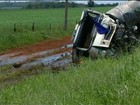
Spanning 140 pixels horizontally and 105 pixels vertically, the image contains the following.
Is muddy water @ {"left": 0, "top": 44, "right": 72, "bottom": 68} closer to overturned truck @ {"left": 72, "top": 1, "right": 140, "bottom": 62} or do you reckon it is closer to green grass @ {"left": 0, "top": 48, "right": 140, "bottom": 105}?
overturned truck @ {"left": 72, "top": 1, "right": 140, "bottom": 62}

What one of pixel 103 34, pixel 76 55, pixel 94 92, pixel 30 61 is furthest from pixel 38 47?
pixel 94 92

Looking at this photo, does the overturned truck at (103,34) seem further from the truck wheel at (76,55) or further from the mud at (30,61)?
the mud at (30,61)

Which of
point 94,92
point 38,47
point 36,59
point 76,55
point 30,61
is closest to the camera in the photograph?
point 94,92

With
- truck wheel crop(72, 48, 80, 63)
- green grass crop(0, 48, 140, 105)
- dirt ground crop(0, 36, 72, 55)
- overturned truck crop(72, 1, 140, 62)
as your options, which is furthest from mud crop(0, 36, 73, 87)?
green grass crop(0, 48, 140, 105)

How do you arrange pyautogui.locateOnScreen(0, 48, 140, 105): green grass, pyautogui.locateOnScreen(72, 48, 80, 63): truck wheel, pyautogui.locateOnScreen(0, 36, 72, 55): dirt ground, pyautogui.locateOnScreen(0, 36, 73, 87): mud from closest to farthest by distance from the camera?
1. pyautogui.locateOnScreen(0, 48, 140, 105): green grass
2. pyautogui.locateOnScreen(0, 36, 73, 87): mud
3. pyautogui.locateOnScreen(72, 48, 80, 63): truck wheel
4. pyautogui.locateOnScreen(0, 36, 72, 55): dirt ground

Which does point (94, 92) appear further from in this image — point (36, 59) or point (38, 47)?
point (38, 47)

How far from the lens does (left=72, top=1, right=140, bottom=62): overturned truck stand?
1406 centimetres

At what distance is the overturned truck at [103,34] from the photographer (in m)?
14.1

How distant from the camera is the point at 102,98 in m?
6.48

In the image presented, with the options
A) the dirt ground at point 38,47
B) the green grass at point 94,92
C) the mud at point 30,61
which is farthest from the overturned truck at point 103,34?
the dirt ground at point 38,47

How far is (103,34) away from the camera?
560 inches

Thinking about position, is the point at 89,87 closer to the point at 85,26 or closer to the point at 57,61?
the point at 85,26

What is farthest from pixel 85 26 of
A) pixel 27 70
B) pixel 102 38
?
pixel 27 70

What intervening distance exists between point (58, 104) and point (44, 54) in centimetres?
1298
